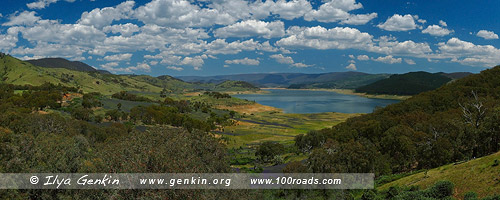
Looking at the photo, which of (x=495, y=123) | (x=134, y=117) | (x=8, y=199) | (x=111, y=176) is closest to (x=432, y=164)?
(x=495, y=123)

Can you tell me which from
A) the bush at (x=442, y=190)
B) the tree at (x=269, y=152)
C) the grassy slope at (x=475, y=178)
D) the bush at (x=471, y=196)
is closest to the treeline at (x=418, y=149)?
the grassy slope at (x=475, y=178)

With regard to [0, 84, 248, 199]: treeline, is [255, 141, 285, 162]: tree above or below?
below

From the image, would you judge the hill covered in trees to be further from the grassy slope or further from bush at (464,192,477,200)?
bush at (464,192,477,200)

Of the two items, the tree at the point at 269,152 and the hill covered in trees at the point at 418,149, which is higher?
the hill covered in trees at the point at 418,149

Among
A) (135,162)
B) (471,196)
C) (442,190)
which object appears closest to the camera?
(471,196)

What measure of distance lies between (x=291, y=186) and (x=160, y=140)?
20982mm

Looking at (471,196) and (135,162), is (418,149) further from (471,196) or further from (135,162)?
(135,162)

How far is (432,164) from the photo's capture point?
5106 centimetres

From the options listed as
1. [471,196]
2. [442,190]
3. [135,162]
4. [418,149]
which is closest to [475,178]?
[442,190]

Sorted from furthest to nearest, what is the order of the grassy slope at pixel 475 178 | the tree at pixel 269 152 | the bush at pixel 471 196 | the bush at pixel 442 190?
the tree at pixel 269 152, the bush at pixel 442 190, the grassy slope at pixel 475 178, the bush at pixel 471 196

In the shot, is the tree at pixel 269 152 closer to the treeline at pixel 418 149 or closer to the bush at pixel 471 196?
the treeline at pixel 418 149

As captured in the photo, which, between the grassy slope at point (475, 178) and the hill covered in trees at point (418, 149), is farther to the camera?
the hill covered in trees at point (418, 149)

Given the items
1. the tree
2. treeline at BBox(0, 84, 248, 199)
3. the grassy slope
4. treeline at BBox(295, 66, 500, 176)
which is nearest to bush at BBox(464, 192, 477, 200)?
the grassy slope

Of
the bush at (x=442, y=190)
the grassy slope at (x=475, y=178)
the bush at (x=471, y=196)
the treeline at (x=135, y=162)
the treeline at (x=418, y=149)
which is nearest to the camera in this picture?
the bush at (x=471, y=196)
